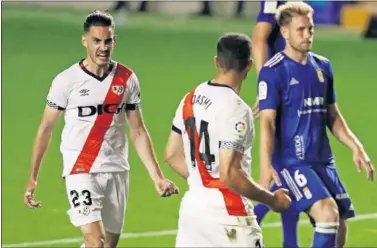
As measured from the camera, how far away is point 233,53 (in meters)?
7.54

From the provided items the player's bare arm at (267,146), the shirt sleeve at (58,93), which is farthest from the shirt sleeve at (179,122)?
the shirt sleeve at (58,93)

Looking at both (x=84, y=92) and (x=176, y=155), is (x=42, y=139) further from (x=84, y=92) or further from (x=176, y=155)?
(x=176, y=155)

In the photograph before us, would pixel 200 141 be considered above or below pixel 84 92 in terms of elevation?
above

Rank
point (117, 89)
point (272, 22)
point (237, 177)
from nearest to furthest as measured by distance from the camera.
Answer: point (237, 177), point (117, 89), point (272, 22)

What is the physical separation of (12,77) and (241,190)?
13324 millimetres

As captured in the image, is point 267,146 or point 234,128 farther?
point 267,146

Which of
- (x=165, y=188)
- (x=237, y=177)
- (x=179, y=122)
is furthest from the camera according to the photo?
(x=165, y=188)

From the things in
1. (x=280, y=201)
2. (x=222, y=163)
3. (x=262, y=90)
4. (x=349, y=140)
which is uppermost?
(x=222, y=163)

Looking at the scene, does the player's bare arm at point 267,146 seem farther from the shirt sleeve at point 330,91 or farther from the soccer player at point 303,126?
the shirt sleeve at point 330,91

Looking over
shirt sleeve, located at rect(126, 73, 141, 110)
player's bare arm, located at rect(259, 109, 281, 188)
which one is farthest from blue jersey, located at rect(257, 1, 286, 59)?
shirt sleeve, located at rect(126, 73, 141, 110)

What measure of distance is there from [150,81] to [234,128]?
12.5 meters

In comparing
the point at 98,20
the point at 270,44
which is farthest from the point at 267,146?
the point at 270,44

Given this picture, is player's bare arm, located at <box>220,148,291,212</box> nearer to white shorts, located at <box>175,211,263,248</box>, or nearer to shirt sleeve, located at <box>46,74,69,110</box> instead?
white shorts, located at <box>175,211,263,248</box>

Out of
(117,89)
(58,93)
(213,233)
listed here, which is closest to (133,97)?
(117,89)
